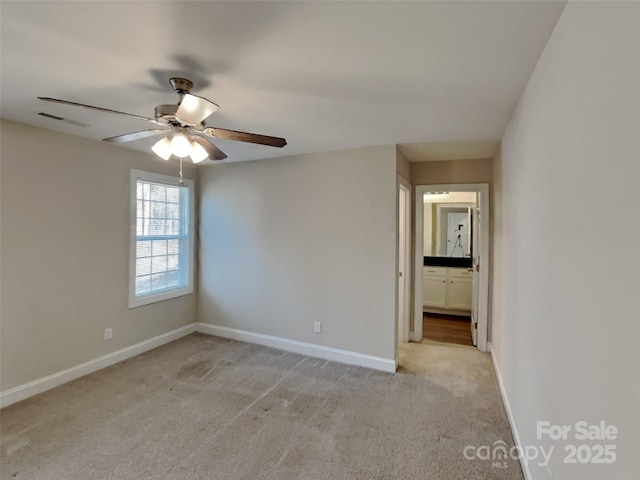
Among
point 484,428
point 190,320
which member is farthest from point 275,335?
point 484,428

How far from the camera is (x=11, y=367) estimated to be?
279cm

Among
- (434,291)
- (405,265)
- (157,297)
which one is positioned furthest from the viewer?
(434,291)

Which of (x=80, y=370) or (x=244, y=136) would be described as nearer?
(x=244, y=136)

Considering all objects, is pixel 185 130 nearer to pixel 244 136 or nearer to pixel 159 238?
pixel 244 136

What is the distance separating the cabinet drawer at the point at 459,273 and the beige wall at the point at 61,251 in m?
4.71

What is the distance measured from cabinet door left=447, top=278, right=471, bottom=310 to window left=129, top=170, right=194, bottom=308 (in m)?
4.20

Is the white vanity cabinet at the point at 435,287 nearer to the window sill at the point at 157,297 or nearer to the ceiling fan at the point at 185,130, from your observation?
the window sill at the point at 157,297

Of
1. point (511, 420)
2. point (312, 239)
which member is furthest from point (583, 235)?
point (312, 239)

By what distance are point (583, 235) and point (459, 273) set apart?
15.2 feet

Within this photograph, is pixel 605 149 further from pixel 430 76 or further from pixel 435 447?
pixel 435 447

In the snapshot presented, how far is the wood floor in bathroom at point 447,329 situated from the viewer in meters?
4.45

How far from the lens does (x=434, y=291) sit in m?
5.69

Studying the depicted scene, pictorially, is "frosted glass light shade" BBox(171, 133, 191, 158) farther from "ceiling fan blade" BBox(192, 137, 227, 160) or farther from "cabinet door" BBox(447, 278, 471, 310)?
"cabinet door" BBox(447, 278, 471, 310)

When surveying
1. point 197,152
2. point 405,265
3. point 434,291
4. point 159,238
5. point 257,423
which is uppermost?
point 197,152
